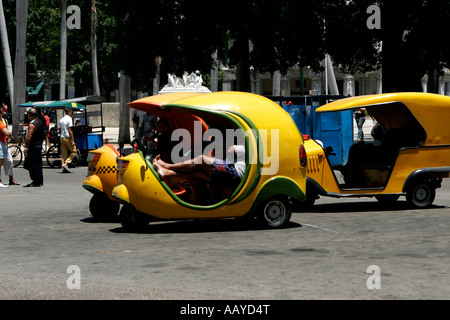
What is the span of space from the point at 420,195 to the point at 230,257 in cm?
559

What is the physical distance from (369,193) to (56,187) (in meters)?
7.68

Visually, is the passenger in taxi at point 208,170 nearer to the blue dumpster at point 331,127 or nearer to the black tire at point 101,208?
the black tire at point 101,208

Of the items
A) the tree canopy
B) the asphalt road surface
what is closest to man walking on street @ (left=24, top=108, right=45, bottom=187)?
the asphalt road surface

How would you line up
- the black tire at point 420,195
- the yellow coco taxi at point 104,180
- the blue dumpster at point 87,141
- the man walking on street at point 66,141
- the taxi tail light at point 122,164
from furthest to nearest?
1. the blue dumpster at point 87,141
2. the man walking on street at point 66,141
3. the black tire at point 420,195
4. the yellow coco taxi at point 104,180
5. the taxi tail light at point 122,164

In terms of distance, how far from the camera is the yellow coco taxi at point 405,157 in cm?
1308

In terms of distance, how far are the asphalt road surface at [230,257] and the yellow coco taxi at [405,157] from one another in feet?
1.14

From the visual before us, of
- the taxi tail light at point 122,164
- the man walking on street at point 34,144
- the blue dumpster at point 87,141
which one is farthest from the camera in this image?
the blue dumpster at point 87,141

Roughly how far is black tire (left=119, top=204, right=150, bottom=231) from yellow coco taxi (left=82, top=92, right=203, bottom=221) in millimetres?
910

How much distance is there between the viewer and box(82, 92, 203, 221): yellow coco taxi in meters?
11.9

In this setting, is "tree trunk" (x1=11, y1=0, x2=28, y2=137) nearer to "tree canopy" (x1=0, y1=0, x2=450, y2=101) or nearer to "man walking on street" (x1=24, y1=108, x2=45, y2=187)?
"tree canopy" (x1=0, y1=0, x2=450, y2=101)

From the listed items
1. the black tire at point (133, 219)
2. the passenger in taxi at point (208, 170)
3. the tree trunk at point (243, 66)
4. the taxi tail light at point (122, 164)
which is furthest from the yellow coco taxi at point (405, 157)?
the tree trunk at point (243, 66)

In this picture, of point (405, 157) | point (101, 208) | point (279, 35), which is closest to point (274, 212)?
point (101, 208)

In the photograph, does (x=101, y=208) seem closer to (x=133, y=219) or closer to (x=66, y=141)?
(x=133, y=219)
